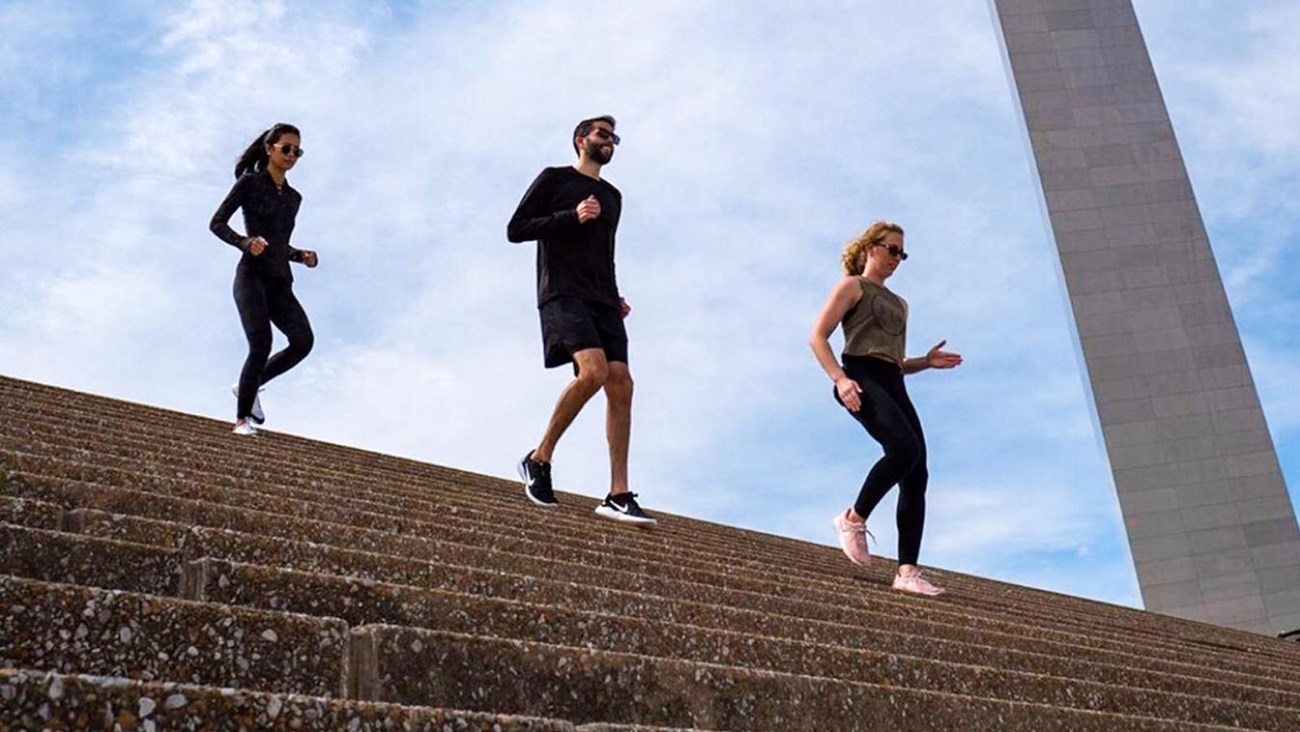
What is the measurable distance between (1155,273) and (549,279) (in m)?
10.6

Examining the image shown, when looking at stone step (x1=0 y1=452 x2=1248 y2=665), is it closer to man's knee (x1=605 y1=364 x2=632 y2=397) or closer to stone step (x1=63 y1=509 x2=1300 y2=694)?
stone step (x1=63 y1=509 x2=1300 y2=694)

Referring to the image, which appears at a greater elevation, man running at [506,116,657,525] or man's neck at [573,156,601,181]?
man's neck at [573,156,601,181]

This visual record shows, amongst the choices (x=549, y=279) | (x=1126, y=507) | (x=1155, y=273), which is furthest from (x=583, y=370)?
(x=1155, y=273)

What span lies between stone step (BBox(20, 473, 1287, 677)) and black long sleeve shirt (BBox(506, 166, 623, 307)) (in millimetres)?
1395

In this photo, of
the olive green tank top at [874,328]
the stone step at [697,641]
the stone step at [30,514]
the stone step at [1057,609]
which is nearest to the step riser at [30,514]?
the stone step at [30,514]

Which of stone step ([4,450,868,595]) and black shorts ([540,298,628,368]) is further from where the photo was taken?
black shorts ([540,298,628,368])

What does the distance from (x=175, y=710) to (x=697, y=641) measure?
1.43 m

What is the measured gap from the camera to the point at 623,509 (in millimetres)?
5344

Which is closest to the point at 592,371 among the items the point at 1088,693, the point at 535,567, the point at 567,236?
the point at 567,236

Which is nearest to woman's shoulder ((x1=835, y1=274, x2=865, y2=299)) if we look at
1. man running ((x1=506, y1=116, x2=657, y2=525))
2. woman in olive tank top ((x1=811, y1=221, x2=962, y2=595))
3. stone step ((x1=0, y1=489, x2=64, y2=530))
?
woman in olive tank top ((x1=811, y1=221, x2=962, y2=595))

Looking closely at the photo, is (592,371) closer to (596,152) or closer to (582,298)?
(582,298)

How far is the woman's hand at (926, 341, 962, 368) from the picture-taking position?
555 cm

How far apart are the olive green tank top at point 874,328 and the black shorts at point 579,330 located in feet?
2.88

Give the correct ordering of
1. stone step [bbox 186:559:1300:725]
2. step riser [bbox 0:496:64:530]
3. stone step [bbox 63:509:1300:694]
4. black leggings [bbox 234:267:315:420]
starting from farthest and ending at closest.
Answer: black leggings [bbox 234:267:315:420] → stone step [bbox 63:509:1300:694] → step riser [bbox 0:496:64:530] → stone step [bbox 186:559:1300:725]
